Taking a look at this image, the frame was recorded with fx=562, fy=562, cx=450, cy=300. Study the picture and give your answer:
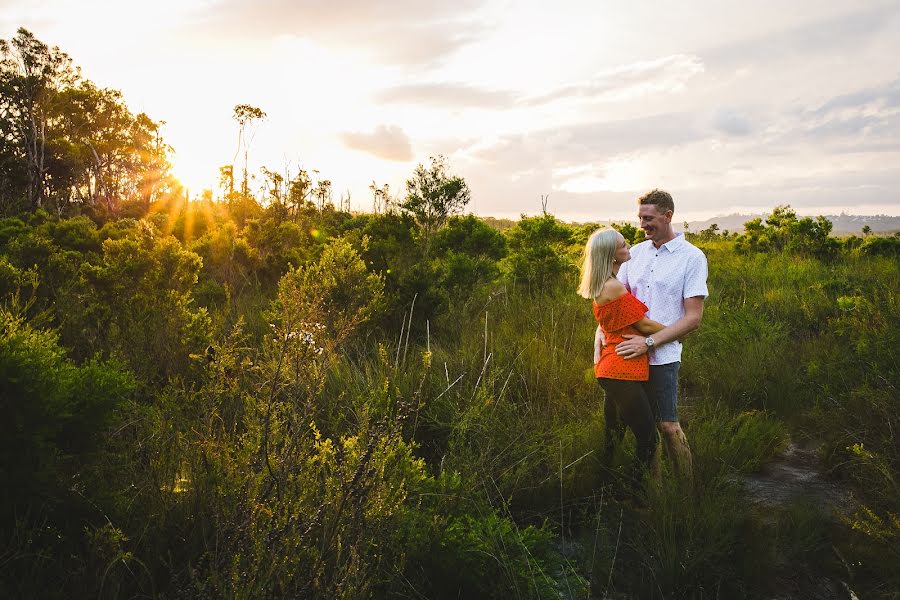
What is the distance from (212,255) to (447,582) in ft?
27.1

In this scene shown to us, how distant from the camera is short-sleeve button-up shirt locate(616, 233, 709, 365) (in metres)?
3.35

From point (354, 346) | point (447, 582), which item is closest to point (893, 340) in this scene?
point (447, 582)

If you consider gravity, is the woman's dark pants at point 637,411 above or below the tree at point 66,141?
below

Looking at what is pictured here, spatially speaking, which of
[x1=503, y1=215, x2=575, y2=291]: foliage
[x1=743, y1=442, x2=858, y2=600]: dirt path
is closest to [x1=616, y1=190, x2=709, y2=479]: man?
[x1=743, y1=442, x2=858, y2=600]: dirt path

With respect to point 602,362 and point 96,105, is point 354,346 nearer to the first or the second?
point 602,362

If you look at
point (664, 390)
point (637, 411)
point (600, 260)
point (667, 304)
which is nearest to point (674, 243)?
point (667, 304)

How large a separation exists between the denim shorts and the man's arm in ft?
0.62

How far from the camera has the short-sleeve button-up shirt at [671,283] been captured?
132 inches

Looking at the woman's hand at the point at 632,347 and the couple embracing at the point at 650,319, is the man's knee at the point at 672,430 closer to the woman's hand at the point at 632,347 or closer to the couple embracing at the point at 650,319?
the couple embracing at the point at 650,319

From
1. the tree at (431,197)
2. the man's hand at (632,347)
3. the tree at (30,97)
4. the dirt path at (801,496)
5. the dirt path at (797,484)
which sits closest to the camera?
the dirt path at (801,496)

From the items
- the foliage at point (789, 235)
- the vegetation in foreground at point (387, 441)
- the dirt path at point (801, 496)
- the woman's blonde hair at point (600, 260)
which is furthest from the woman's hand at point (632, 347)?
the foliage at point (789, 235)

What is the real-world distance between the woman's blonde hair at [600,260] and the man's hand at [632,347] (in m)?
0.33

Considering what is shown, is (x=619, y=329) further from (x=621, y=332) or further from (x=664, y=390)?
(x=664, y=390)

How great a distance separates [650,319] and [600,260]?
47cm
